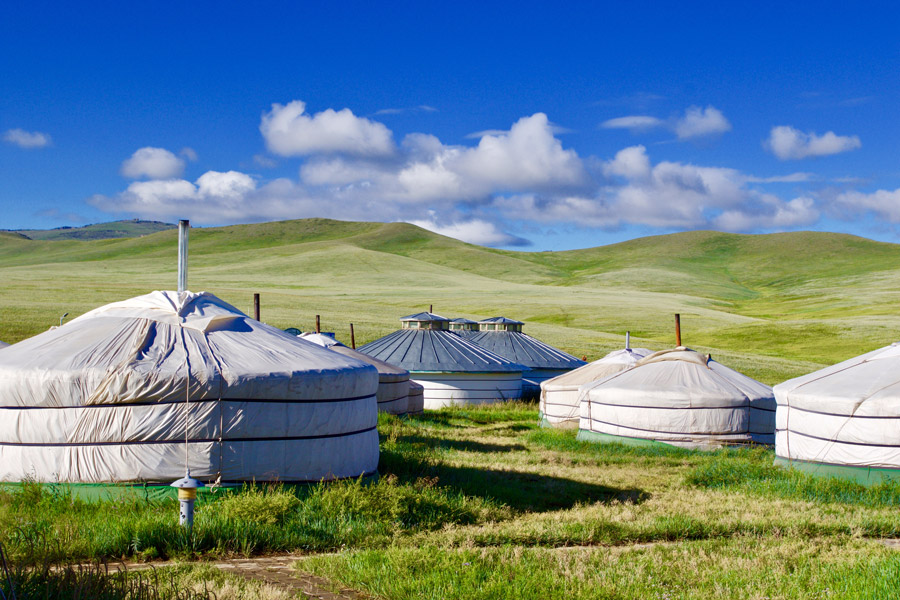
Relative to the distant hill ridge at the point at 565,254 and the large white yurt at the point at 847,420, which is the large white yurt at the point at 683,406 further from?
the distant hill ridge at the point at 565,254

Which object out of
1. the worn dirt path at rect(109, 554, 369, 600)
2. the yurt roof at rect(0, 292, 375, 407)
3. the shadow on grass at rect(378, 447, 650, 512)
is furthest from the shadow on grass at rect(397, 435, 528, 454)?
the worn dirt path at rect(109, 554, 369, 600)

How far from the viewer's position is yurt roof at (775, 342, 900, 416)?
10641 mm

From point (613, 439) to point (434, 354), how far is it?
31.0 ft

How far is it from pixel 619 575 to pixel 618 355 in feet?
44.0

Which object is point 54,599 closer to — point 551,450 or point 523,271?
point 551,450

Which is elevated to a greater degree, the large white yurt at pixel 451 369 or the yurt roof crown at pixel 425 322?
the yurt roof crown at pixel 425 322

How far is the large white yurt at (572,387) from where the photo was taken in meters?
18.8

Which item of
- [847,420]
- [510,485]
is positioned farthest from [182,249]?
[847,420]

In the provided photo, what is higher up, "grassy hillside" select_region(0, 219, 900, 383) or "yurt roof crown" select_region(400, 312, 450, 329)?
"grassy hillside" select_region(0, 219, 900, 383)

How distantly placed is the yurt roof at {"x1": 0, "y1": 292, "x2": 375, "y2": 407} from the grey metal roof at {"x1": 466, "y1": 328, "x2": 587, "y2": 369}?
1965 cm

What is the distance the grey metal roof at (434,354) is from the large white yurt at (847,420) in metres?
12.4

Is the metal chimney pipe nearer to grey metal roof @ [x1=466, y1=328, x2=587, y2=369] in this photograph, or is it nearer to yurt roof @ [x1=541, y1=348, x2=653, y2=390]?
yurt roof @ [x1=541, y1=348, x2=653, y2=390]

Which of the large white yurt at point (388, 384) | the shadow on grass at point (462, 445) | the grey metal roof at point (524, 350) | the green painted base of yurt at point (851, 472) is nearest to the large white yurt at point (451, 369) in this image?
the grey metal roof at point (524, 350)

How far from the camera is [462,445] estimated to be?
1449 cm
